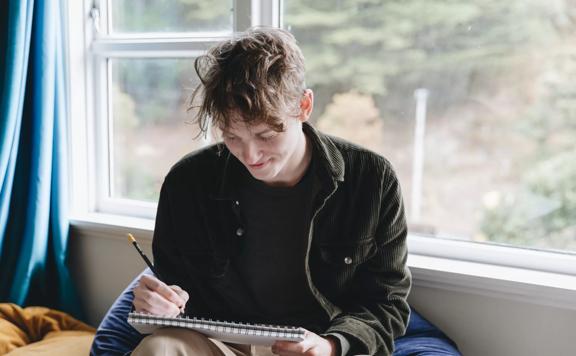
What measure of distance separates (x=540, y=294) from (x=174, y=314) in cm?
88

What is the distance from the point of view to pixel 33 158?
184cm

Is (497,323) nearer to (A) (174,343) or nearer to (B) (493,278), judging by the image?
(B) (493,278)

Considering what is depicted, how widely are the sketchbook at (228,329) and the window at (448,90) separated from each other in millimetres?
781

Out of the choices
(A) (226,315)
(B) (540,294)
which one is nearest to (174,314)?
(A) (226,315)

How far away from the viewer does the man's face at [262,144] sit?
115 cm

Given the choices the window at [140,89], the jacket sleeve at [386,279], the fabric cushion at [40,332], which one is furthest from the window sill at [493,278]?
the fabric cushion at [40,332]

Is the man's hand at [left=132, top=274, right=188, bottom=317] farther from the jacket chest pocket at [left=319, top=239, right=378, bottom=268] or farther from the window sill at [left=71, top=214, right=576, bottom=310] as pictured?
the window sill at [left=71, top=214, right=576, bottom=310]

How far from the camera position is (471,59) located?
157cm

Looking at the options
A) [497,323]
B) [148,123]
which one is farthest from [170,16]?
[497,323]

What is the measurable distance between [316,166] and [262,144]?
19cm

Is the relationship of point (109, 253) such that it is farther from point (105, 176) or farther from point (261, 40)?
point (261, 40)

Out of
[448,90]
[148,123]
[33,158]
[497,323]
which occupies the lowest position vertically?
[497,323]

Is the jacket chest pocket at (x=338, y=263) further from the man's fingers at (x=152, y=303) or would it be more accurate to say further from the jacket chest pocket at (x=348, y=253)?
the man's fingers at (x=152, y=303)

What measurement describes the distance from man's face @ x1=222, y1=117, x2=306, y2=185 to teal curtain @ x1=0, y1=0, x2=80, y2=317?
3.04 ft
